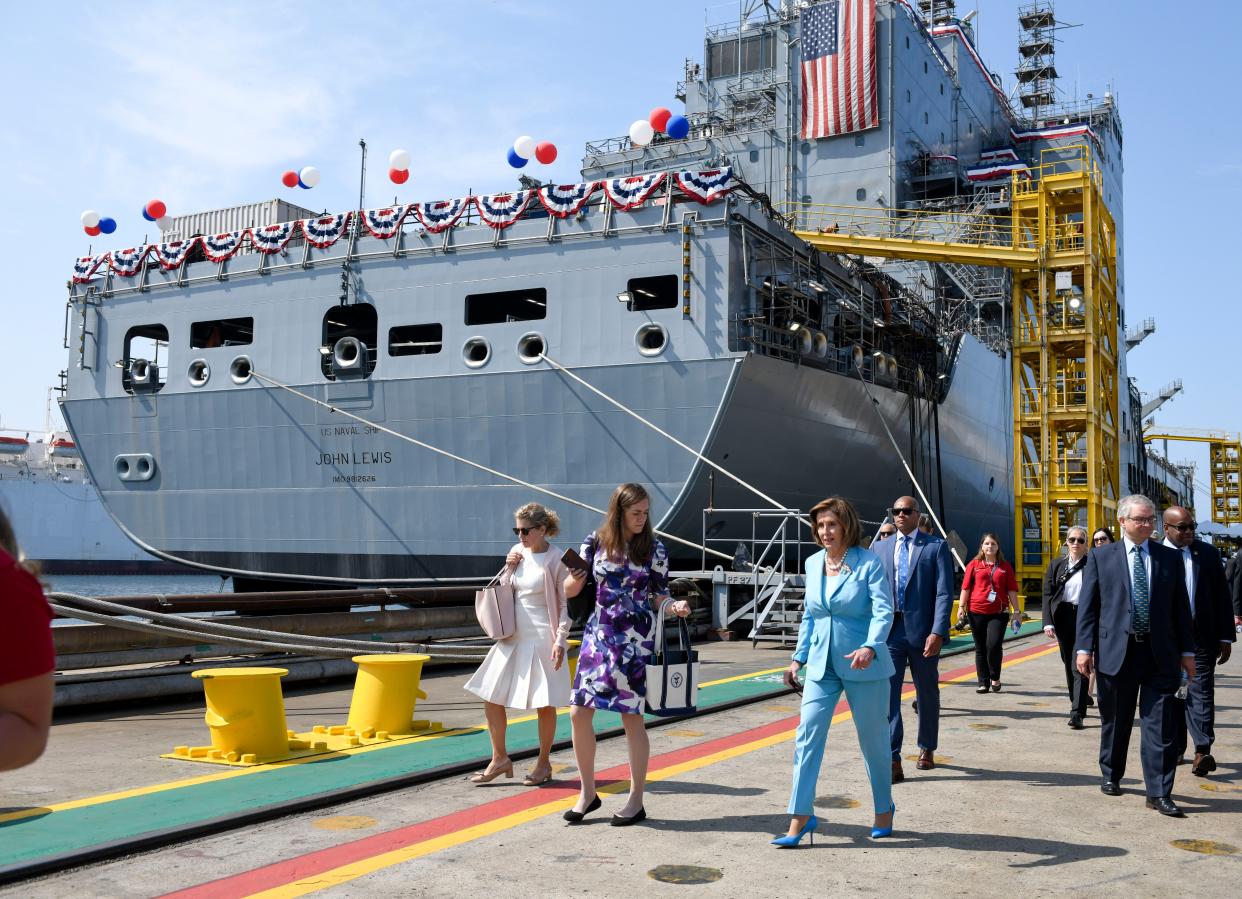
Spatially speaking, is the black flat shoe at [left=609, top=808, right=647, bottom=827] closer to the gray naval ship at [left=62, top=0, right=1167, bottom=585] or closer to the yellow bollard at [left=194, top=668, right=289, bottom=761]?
the yellow bollard at [left=194, top=668, right=289, bottom=761]

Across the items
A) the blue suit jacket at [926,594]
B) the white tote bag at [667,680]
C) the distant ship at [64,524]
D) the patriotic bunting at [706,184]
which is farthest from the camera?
the distant ship at [64,524]

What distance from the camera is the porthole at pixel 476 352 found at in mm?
19969

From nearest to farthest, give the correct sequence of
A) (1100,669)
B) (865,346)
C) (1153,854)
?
(1153,854) < (1100,669) < (865,346)

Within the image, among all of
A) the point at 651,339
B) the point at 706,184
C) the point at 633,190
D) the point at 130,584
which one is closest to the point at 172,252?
the point at 633,190

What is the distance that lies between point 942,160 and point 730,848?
3192 cm

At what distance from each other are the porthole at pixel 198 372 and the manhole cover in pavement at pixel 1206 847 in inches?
826

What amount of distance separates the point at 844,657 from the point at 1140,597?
211 cm

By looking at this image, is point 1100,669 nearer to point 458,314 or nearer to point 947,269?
point 458,314

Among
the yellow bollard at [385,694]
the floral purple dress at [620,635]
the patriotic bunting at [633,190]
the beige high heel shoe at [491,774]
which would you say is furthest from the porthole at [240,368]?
the floral purple dress at [620,635]

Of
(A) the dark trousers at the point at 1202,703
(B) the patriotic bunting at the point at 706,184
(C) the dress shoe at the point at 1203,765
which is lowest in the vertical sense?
(C) the dress shoe at the point at 1203,765

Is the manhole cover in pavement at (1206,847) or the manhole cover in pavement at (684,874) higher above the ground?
the manhole cover in pavement at (684,874)

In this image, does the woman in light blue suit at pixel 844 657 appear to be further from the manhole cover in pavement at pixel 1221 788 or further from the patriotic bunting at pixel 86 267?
the patriotic bunting at pixel 86 267

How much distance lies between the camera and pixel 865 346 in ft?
78.0

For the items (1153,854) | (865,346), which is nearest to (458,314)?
(865,346)
